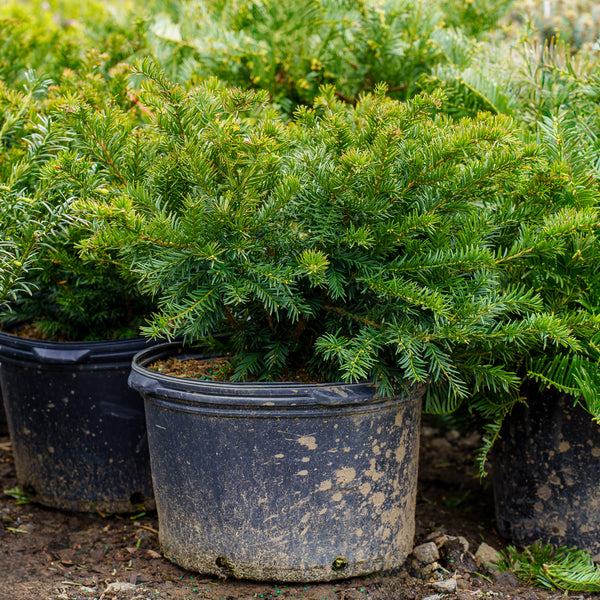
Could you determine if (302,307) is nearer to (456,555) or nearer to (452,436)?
(456,555)

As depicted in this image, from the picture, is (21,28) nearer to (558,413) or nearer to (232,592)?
(232,592)

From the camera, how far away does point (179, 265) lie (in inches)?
58.5

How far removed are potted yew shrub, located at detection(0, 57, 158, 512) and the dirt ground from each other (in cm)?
10

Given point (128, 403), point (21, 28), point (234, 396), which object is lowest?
point (128, 403)

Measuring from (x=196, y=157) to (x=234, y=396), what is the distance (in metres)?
0.59

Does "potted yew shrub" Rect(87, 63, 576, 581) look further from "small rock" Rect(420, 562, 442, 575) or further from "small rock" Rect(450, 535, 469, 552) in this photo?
"small rock" Rect(450, 535, 469, 552)

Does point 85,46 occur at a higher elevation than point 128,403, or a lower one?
higher

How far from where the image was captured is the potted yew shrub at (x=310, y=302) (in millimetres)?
1428

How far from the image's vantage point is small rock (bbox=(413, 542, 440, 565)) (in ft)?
6.02

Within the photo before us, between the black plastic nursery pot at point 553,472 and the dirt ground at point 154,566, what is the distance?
164mm

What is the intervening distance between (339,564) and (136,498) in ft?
2.69

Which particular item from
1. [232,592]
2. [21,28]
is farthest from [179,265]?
[21,28]

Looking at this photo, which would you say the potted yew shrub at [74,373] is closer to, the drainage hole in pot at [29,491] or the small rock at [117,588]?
the drainage hole in pot at [29,491]

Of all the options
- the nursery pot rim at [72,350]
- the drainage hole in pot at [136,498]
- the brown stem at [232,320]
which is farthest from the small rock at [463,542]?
the nursery pot rim at [72,350]
